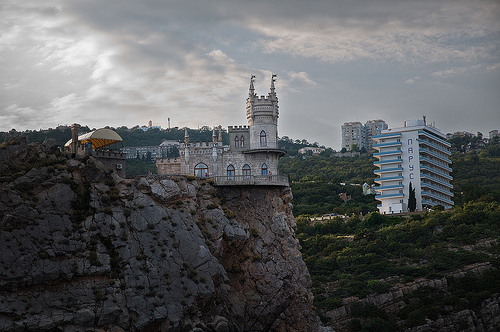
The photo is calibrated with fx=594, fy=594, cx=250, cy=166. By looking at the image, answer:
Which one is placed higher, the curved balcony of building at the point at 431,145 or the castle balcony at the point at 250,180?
the curved balcony of building at the point at 431,145

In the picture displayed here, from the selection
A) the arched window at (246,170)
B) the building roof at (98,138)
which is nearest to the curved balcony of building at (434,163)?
the arched window at (246,170)

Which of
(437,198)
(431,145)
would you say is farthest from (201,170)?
(431,145)

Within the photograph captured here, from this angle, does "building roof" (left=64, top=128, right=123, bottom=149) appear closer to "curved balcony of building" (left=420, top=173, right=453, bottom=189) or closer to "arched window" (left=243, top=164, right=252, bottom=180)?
"arched window" (left=243, top=164, right=252, bottom=180)

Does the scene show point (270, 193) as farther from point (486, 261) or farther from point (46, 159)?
point (486, 261)

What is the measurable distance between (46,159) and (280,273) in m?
26.9

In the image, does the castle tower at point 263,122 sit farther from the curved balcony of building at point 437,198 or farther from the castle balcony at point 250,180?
the curved balcony of building at point 437,198

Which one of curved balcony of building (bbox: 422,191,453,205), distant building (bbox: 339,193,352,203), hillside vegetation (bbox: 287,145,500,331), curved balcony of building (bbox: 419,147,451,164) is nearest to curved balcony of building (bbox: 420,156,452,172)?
curved balcony of building (bbox: 419,147,451,164)

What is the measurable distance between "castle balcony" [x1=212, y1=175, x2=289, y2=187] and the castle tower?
4702 mm

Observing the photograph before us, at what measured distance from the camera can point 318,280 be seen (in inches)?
4003

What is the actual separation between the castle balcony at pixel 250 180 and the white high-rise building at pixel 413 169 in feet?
239

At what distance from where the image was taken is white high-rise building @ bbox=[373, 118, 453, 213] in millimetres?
137125

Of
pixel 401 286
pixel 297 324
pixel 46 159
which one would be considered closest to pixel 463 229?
pixel 401 286

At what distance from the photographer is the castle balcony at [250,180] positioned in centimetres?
6494

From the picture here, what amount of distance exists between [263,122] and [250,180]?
850 cm
